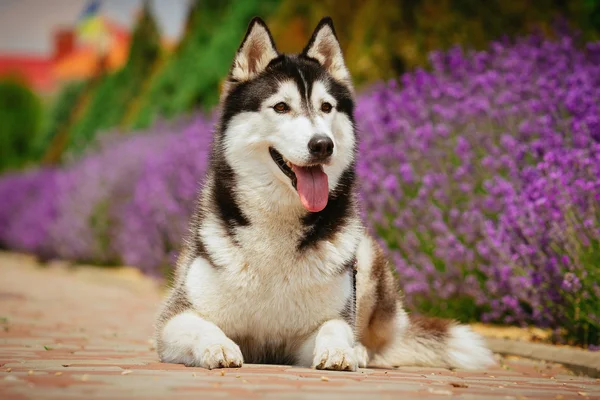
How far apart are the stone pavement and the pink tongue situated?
0.84m

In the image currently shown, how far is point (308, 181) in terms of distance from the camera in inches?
169

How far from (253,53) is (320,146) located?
33.3 inches

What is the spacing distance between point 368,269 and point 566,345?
167 cm

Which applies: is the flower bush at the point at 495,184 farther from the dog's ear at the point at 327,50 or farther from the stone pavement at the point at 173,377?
the dog's ear at the point at 327,50

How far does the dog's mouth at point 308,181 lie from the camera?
429 cm

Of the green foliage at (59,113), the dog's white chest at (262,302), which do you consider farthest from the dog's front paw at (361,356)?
the green foliage at (59,113)

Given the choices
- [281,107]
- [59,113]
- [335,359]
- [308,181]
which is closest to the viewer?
[335,359]

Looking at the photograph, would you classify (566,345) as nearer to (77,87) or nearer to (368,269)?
(368,269)

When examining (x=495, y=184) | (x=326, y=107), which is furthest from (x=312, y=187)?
(x=495, y=184)

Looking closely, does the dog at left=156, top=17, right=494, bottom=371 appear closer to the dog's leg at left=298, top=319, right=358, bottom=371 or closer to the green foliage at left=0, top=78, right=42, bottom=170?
the dog's leg at left=298, top=319, right=358, bottom=371

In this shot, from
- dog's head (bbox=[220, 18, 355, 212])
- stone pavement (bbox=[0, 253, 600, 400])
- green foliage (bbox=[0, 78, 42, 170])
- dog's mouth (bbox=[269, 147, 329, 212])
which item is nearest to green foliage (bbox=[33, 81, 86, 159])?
green foliage (bbox=[0, 78, 42, 170])

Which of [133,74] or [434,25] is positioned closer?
[434,25]

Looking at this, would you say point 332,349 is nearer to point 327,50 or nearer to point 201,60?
point 327,50

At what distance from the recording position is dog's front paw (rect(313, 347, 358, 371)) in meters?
4.03
